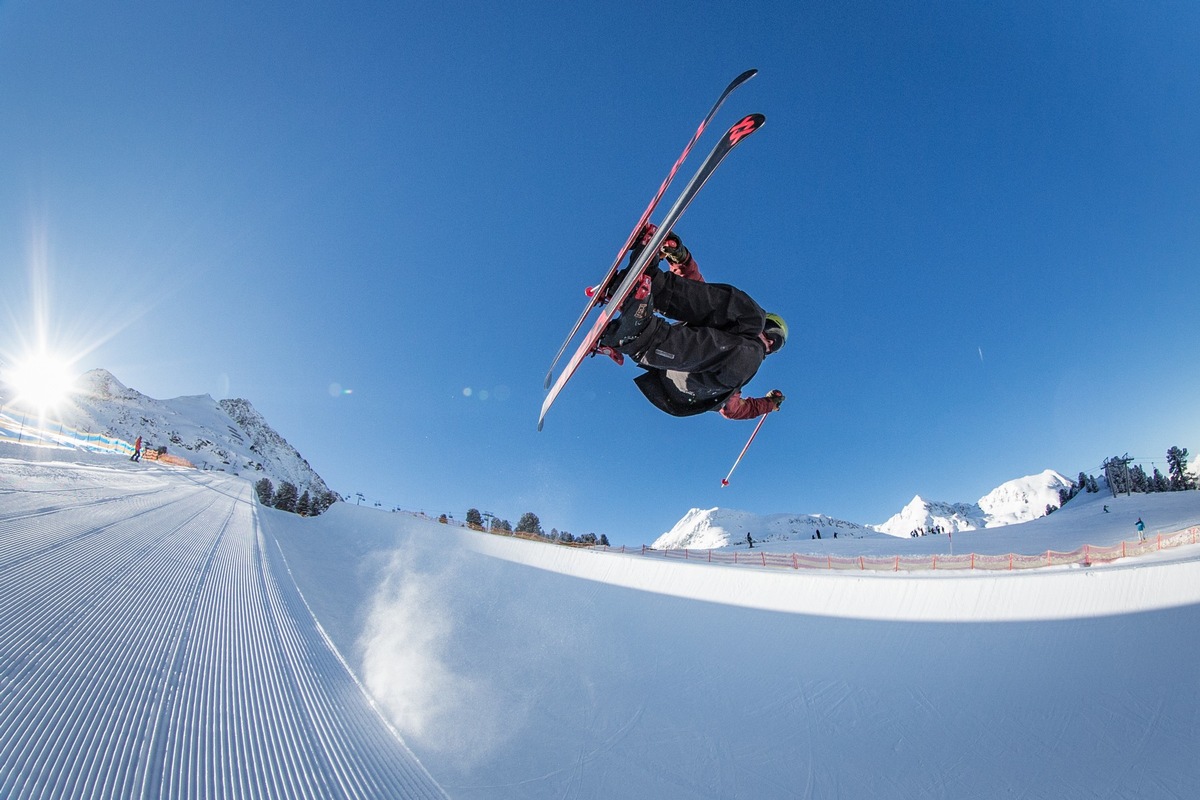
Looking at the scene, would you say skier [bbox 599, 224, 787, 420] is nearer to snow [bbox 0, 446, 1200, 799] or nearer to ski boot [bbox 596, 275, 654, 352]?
ski boot [bbox 596, 275, 654, 352]

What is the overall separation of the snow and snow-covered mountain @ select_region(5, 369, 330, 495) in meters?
85.7

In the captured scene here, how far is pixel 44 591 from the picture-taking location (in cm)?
474

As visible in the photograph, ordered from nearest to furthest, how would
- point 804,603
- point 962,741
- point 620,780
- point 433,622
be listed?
point 620,780 → point 962,741 → point 433,622 → point 804,603

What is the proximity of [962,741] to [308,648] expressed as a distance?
7334 millimetres

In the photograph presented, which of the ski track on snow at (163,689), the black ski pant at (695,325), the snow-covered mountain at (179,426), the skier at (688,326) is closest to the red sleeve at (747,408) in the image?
the skier at (688,326)

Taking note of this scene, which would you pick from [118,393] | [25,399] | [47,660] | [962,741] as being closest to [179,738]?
[47,660]

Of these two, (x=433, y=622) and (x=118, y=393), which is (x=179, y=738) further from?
(x=118, y=393)

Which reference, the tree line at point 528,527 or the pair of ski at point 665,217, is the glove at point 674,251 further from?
the tree line at point 528,527

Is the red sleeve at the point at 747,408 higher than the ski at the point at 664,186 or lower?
lower

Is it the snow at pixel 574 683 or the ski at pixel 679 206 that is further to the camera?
the snow at pixel 574 683

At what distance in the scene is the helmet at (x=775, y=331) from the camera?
13.7 ft

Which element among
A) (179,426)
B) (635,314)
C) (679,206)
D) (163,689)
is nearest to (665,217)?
(679,206)

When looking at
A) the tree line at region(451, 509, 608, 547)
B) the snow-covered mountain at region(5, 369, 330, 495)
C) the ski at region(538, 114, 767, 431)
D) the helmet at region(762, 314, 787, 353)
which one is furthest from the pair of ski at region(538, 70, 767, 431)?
the snow-covered mountain at region(5, 369, 330, 495)

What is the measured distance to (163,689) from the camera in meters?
3.55
